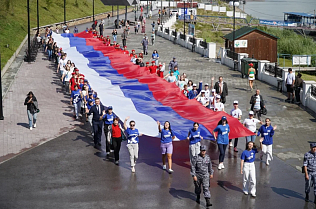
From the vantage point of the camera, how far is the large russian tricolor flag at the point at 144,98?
16.4 metres

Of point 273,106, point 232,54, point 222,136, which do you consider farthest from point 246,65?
point 222,136

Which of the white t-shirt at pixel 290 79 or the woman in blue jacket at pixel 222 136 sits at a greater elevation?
the white t-shirt at pixel 290 79

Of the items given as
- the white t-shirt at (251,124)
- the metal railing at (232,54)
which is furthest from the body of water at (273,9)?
the white t-shirt at (251,124)

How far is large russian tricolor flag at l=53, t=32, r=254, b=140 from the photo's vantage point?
16375 mm

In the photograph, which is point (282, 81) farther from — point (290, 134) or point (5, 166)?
point (5, 166)

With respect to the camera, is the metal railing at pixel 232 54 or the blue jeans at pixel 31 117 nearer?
the blue jeans at pixel 31 117

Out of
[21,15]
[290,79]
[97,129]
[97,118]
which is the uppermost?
[21,15]

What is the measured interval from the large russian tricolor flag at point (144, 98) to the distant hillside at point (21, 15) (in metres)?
12.8

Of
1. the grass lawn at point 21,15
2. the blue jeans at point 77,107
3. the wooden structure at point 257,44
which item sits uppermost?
the grass lawn at point 21,15

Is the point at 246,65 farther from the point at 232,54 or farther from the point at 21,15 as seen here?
the point at 21,15

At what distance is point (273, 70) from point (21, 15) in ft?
121

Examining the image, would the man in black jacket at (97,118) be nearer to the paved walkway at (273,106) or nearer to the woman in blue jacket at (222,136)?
the woman in blue jacket at (222,136)

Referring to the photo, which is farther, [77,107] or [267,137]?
[77,107]

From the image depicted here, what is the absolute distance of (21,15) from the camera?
57.3 meters
